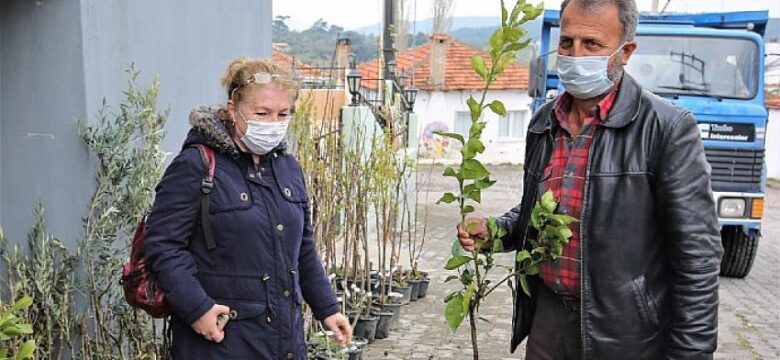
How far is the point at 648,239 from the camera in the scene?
7.91 feet

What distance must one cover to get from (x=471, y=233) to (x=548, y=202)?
0.35m

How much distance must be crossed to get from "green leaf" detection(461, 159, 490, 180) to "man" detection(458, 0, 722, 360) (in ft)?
0.86

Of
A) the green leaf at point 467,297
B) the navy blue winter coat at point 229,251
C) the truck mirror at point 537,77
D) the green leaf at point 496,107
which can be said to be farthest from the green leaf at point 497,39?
→ the truck mirror at point 537,77

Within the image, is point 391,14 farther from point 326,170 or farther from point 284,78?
point 284,78

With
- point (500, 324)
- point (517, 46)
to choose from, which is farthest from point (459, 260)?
point (500, 324)

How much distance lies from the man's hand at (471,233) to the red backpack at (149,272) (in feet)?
2.65

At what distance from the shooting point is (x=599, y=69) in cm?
251

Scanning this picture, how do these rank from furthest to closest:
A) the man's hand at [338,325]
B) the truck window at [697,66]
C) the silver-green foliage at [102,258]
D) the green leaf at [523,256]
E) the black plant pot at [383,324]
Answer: the truck window at [697,66] < the black plant pot at [383,324] < the silver-green foliage at [102,258] < the man's hand at [338,325] < the green leaf at [523,256]

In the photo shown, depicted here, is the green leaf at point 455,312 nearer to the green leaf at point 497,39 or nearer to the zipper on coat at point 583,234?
the zipper on coat at point 583,234

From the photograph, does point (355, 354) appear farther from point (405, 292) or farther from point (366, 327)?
point (405, 292)

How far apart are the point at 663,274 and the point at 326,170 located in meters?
3.57

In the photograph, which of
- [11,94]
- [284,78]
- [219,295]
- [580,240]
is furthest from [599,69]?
[11,94]

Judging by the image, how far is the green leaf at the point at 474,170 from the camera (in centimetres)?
248

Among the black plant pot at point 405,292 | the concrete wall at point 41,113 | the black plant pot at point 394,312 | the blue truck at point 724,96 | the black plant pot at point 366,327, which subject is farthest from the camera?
the blue truck at point 724,96
